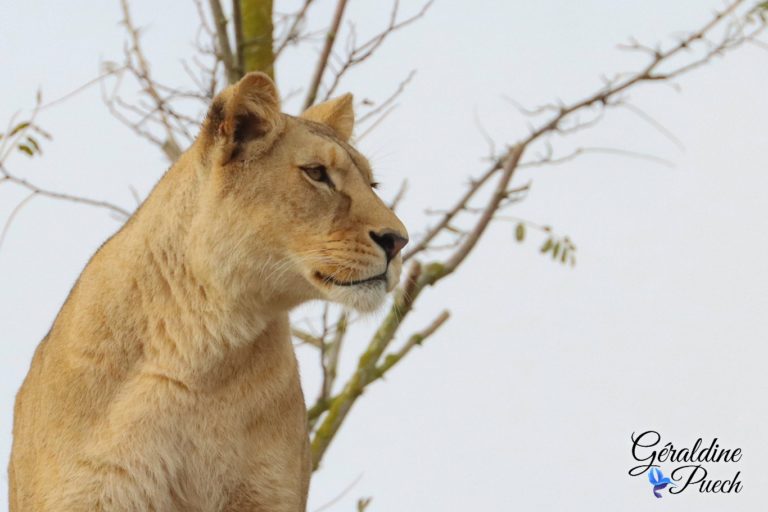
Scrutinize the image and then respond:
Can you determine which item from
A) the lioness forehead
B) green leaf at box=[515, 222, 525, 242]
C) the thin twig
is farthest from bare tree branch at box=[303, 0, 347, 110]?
the lioness forehead

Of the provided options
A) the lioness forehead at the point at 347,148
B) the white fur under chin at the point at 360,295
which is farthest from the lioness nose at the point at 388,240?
the lioness forehead at the point at 347,148

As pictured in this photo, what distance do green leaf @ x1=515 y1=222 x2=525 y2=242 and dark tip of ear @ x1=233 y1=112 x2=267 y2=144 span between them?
2086mm

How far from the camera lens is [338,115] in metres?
5.86

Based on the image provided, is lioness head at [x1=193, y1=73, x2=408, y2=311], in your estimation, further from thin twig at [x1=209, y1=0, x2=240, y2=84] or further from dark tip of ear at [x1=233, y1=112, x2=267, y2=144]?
thin twig at [x1=209, y1=0, x2=240, y2=84]

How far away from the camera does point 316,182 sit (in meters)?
5.07

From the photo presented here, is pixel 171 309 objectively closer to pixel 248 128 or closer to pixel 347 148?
pixel 248 128

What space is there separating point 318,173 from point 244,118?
327mm

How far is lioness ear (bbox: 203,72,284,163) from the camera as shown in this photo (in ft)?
16.7

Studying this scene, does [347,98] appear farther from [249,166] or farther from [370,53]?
[370,53]

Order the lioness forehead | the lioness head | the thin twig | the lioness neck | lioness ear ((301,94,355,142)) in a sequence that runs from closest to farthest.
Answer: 1. the lioness head
2. the lioness neck
3. the lioness forehead
4. lioness ear ((301,94,355,142))
5. the thin twig

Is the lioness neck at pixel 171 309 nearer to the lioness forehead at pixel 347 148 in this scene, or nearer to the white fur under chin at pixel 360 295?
the white fur under chin at pixel 360 295

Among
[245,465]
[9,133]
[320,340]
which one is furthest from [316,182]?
[320,340]

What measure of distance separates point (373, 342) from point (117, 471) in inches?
92.6

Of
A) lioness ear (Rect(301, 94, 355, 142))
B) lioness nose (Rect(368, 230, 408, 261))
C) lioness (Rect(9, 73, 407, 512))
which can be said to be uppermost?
lioness ear (Rect(301, 94, 355, 142))
